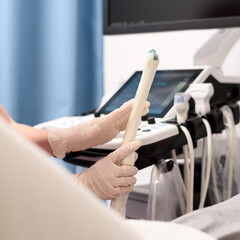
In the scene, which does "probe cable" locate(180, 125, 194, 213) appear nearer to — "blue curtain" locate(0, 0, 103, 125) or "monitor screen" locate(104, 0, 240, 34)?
"monitor screen" locate(104, 0, 240, 34)

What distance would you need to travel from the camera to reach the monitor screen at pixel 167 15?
1.23 meters

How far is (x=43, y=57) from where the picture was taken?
5.47ft

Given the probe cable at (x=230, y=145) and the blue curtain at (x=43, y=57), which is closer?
the probe cable at (x=230, y=145)

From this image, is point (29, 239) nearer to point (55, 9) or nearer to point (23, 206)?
point (23, 206)

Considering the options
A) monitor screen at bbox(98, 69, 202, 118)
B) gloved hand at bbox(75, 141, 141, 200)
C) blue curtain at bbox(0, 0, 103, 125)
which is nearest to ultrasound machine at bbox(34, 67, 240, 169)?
monitor screen at bbox(98, 69, 202, 118)

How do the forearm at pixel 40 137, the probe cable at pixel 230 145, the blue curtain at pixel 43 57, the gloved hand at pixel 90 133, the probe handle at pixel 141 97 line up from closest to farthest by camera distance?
the probe handle at pixel 141 97 → the gloved hand at pixel 90 133 → the forearm at pixel 40 137 → the probe cable at pixel 230 145 → the blue curtain at pixel 43 57

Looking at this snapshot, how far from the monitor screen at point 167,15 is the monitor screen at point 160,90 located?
173mm

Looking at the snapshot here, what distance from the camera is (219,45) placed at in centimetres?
140

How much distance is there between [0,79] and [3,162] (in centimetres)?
140

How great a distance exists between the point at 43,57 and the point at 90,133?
86 cm

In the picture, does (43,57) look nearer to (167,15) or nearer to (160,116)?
(167,15)

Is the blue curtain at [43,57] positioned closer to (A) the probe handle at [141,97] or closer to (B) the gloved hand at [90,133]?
(B) the gloved hand at [90,133]

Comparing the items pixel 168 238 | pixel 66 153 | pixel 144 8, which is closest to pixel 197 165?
pixel 66 153

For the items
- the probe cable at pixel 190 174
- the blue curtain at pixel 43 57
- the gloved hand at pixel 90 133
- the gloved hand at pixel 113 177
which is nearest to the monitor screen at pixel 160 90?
the probe cable at pixel 190 174
